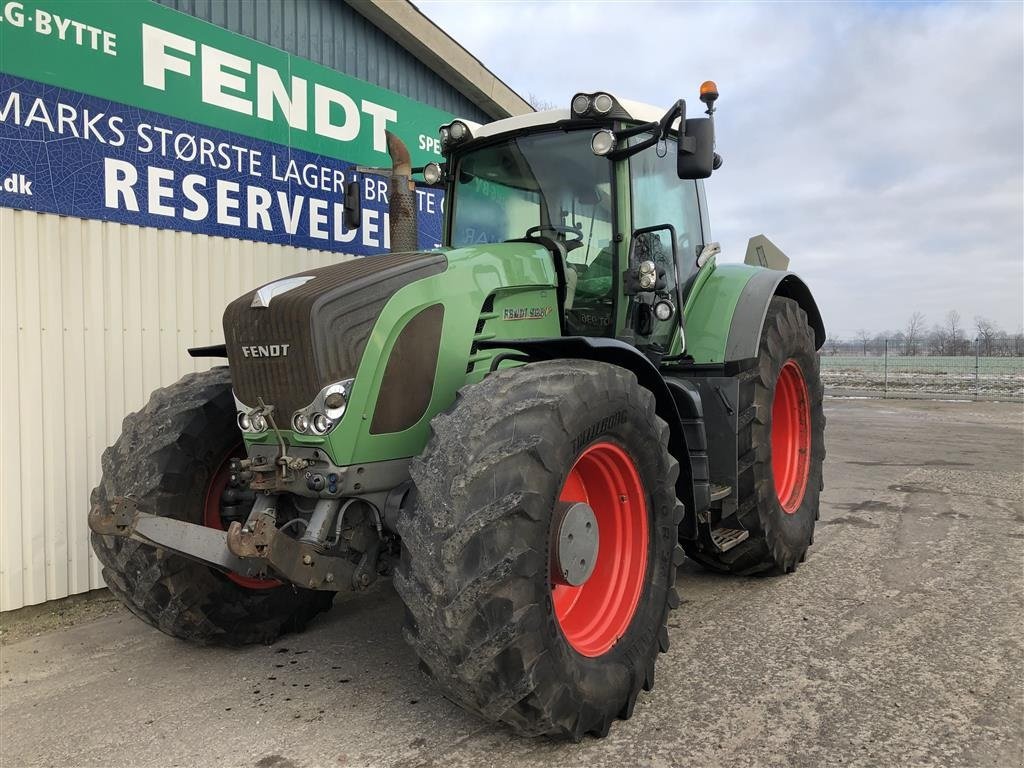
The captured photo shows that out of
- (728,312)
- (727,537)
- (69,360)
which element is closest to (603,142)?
(728,312)

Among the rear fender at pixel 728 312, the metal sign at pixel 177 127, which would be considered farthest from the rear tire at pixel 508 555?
the metal sign at pixel 177 127

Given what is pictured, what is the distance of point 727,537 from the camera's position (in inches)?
172

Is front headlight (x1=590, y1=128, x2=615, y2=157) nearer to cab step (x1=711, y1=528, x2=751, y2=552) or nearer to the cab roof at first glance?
the cab roof

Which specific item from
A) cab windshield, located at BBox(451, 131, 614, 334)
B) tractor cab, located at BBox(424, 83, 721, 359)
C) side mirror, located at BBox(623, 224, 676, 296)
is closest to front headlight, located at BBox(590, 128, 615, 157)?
tractor cab, located at BBox(424, 83, 721, 359)

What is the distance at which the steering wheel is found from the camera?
3.97 metres

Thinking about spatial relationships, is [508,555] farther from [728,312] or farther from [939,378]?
[939,378]

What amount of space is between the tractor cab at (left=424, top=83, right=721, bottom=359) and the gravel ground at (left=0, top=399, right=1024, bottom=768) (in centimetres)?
169

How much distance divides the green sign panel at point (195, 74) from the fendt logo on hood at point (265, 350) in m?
2.84

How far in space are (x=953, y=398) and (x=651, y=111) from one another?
1992cm

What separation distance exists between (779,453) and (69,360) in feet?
15.4

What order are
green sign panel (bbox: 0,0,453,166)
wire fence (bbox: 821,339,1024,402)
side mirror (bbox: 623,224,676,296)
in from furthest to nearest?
wire fence (bbox: 821,339,1024,402) → green sign panel (bbox: 0,0,453,166) → side mirror (bbox: 623,224,676,296)

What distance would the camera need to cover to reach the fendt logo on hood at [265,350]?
9.58 feet

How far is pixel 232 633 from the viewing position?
12.2 feet

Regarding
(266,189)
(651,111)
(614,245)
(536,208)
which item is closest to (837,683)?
(614,245)
